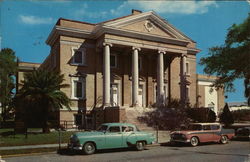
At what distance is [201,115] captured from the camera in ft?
103

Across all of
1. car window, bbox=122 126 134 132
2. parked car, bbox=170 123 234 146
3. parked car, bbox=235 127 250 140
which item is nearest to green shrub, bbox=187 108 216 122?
parked car, bbox=235 127 250 140

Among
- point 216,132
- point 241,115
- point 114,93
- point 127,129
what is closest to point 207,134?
point 216,132

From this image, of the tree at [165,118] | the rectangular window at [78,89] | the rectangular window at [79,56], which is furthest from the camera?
the rectangular window at [79,56]

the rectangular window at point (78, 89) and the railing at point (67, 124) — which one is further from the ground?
the rectangular window at point (78, 89)

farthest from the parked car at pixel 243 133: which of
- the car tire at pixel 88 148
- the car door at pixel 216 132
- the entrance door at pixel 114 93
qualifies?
the entrance door at pixel 114 93

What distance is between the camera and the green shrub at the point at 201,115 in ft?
102

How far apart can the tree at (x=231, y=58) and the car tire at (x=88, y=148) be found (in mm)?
18525

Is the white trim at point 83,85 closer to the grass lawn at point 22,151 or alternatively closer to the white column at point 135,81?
the white column at point 135,81

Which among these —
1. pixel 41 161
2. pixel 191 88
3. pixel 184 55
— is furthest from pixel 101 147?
pixel 191 88

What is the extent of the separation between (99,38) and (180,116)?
40.2ft

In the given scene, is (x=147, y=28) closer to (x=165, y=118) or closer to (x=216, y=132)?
(x=165, y=118)

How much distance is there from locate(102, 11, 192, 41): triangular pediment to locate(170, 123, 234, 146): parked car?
15.1 metres

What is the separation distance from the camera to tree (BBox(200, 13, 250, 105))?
2844cm

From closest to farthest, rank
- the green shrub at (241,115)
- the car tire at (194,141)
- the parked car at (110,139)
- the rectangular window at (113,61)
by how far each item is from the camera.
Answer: the parked car at (110,139) < the car tire at (194,141) < the rectangular window at (113,61) < the green shrub at (241,115)
